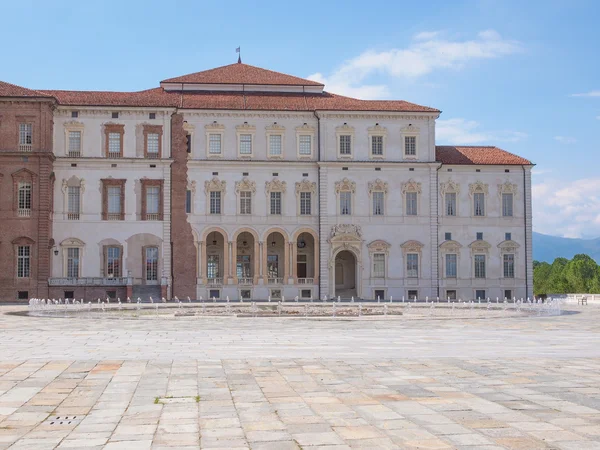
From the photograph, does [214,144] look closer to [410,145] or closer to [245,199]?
[245,199]

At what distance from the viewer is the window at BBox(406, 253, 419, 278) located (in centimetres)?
5456

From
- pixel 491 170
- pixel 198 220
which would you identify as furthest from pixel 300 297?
pixel 491 170

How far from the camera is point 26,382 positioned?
1410 cm

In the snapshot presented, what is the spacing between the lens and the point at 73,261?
52312 mm

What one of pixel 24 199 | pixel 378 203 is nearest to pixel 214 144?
pixel 378 203

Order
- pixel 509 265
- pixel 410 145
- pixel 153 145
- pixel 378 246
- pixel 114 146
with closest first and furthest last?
pixel 114 146, pixel 153 145, pixel 378 246, pixel 410 145, pixel 509 265

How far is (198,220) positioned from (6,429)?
43446 millimetres

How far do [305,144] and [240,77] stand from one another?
27.0ft

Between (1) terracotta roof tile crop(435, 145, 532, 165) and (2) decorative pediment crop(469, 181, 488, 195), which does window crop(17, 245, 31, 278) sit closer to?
(1) terracotta roof tile crop(435, 145, 532, 165)

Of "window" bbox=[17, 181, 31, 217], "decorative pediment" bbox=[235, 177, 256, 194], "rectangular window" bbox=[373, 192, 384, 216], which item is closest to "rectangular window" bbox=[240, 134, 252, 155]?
"decorative pediment" bbox=[235, 177, 256, 194]

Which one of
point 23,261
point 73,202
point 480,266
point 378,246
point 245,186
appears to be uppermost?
point 245,186

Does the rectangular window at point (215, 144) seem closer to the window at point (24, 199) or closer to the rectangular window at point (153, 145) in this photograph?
the rectangular window at point (153, 145)

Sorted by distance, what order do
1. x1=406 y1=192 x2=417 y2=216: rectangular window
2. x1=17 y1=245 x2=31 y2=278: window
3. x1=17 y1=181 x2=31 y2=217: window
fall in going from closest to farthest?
x1=17 y1=245 x2=31 y2=278: window
x1=17 y1=181 x2=31 y2=217: window
x1=406 y1=192 x2=417 y2=216: rectangular window

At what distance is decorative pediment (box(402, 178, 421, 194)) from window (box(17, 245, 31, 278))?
26.4 metres
